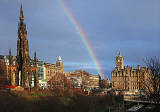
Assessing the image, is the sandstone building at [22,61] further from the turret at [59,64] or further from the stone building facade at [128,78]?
the stone building facade at [128,78]

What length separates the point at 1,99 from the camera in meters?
34.2

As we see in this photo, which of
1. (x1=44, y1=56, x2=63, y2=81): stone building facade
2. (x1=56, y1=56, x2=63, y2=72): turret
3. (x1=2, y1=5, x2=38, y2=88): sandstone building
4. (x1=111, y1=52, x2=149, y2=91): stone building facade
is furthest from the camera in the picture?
(x1=111, y1=52, x2=149, y2=91): stone building facade

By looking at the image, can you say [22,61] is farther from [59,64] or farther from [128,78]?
[128,78]

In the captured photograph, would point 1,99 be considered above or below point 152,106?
above

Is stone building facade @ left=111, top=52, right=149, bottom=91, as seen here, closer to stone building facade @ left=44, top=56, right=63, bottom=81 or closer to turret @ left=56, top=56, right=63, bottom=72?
turret @ left=56, top=56, right=63, bottom=72

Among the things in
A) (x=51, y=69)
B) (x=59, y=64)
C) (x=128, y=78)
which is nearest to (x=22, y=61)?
(x=51, y=69)

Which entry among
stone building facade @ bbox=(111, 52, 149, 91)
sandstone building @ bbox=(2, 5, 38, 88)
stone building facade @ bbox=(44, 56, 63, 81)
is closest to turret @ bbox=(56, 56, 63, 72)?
stone building facade @ bbox=(44, 56, 63, 81)

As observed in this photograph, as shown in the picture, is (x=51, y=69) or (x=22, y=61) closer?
(x=22, y=61)

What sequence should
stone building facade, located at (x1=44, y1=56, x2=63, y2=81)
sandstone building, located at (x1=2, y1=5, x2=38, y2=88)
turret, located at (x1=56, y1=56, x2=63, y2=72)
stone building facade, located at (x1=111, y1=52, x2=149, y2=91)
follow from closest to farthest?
sandstone building, located at (x1=2, y1=5, x2=38, y2=88) → stone building facade, located at (x1=44, y1=56, x2=63, y2=81) → turret, located at (x1=56, y1=56, x2=63, y2=72) → stone building facade, located at (x1=111, y1=52, x2=149, y2=91)

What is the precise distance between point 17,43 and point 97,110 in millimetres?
31903

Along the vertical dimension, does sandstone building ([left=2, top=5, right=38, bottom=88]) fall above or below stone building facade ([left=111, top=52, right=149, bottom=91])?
above

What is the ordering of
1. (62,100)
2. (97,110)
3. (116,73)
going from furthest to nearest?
(116,73) → (97,110) → (62,100)

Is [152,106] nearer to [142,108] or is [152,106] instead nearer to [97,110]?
[142,108]

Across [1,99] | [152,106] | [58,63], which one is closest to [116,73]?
[58,63]
